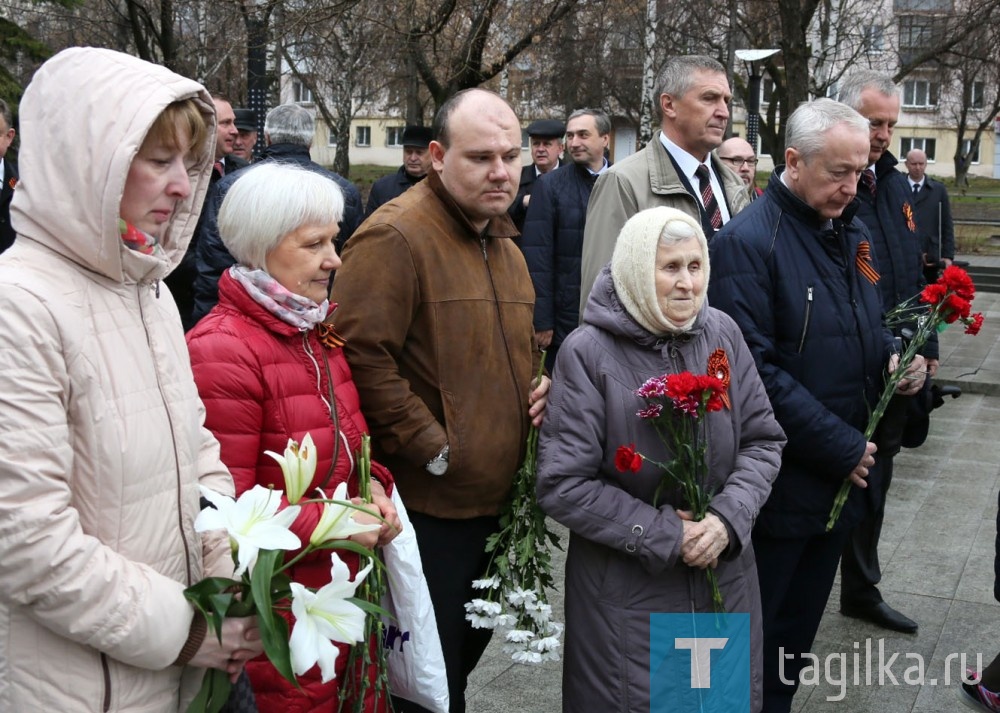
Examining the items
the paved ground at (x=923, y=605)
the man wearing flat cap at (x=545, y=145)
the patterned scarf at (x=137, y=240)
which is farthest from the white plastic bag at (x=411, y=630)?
the man wearing flat cap at (x=545, y=145)

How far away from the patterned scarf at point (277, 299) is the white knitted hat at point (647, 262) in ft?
3.31

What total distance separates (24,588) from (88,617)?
12 centimetres

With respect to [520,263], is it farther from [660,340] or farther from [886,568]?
[886,568]

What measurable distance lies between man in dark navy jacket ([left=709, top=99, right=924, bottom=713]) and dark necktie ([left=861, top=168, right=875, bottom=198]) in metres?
0.86

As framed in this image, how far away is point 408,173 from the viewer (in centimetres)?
884

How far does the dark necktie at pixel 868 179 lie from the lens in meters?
5.03

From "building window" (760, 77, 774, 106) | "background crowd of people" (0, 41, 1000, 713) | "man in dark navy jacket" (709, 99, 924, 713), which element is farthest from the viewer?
"building window" (760, 77, 774, 106)

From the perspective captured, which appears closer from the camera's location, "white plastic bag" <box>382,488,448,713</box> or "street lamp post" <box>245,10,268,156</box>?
"white plastic bag" <box>382,488,448,713</box>

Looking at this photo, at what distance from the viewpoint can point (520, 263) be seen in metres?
3.91

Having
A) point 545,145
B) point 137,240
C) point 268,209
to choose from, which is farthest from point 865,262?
point 545,145

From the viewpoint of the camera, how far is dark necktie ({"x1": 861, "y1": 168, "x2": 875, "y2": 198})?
5.03 m

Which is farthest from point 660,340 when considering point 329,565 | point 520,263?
point 329,565

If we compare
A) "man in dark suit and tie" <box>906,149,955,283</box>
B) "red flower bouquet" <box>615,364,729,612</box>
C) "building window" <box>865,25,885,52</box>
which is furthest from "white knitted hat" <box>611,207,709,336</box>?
"building window" <box>865,25,885,52</box>

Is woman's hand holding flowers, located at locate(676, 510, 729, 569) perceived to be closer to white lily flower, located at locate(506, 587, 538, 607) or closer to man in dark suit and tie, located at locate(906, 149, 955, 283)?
white lily flower, located at locate(506, 587, 538, 607)
